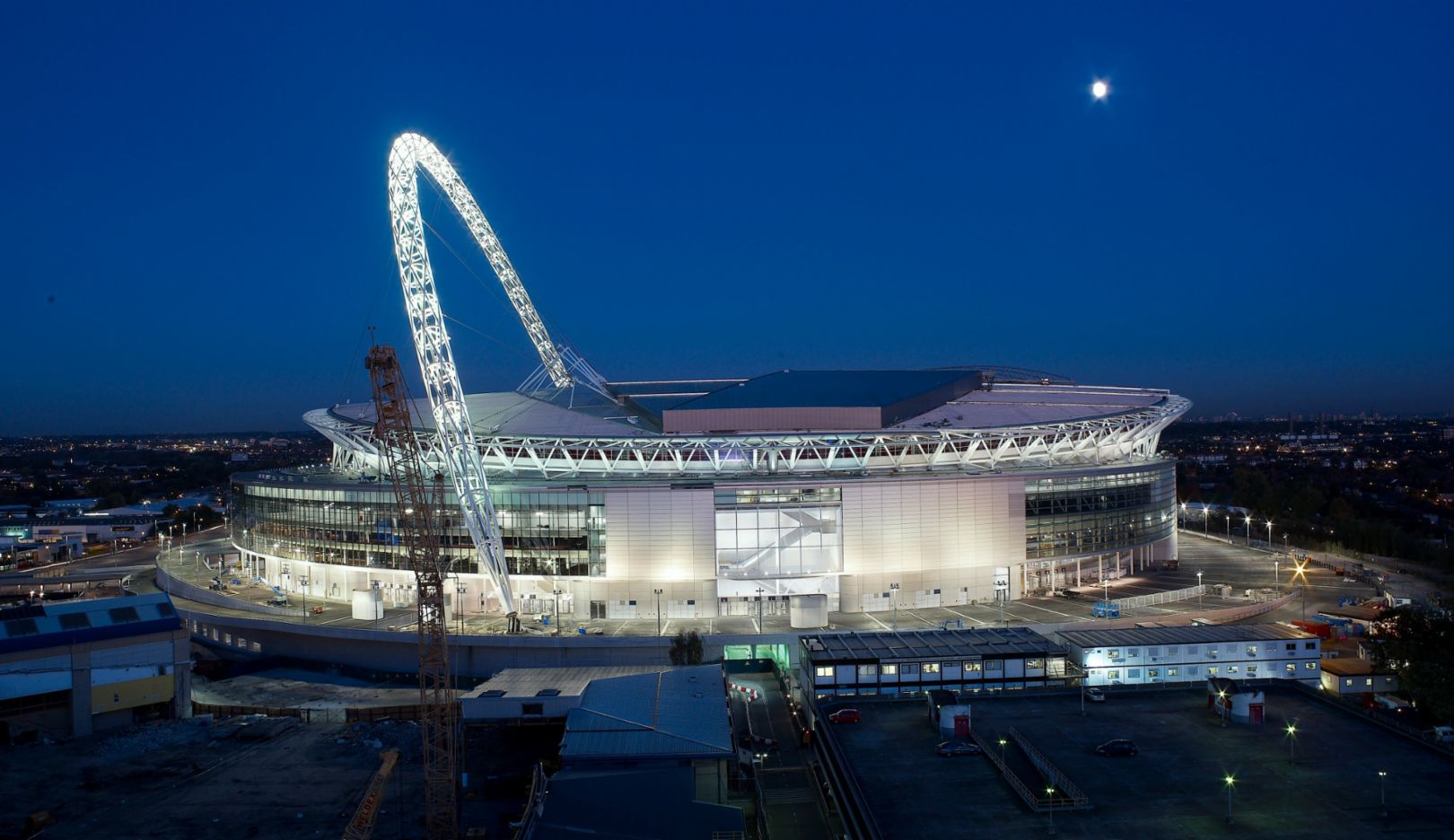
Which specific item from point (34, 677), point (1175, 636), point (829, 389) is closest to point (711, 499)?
point (829, 389)

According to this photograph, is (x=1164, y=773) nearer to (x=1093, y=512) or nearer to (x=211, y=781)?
(x=211, y=781)

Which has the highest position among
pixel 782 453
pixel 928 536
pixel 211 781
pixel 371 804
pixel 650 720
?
pixel 782 453

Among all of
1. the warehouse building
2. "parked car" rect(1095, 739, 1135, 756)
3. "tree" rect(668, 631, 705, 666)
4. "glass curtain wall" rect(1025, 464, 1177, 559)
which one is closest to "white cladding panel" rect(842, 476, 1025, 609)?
"glass curtain wall" rect(1025, 464, 1177, 559)

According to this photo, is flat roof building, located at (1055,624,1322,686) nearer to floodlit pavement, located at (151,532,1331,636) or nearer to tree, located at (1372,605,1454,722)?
tree, located at (1372,605,1454,722)

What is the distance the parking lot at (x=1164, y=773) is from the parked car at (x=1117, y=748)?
28 cm

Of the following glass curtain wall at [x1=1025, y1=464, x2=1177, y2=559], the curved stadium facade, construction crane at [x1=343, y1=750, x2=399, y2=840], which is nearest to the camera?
construction crane at [x1=343, y1=750, x2=399, y2=840]

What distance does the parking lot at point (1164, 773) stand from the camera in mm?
22594

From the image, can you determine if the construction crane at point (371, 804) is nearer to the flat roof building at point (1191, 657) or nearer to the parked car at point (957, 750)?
the parked car at point (957, 750)

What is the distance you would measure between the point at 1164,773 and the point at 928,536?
3352 centimetres

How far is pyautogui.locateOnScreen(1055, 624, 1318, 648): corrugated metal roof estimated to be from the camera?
42.7 metres

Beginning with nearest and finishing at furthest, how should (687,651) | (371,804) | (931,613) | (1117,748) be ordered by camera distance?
(1117,748) → (371,804) → (687,651) → (931,613)

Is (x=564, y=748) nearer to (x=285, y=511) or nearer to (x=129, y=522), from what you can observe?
(x=285, y=511)

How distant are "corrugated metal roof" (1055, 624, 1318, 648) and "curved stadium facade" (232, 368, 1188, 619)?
15.0 meters

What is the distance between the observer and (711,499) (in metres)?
57.7
